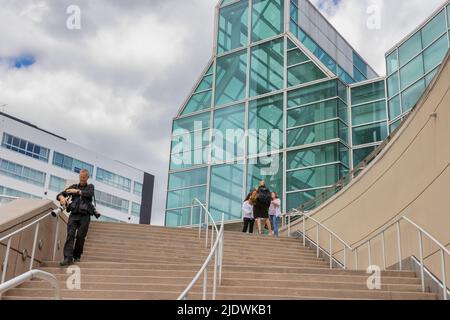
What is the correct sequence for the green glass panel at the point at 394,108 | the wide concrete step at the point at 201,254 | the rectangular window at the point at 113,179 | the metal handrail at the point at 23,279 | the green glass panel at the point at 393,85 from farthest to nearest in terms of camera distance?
the rectangular window at the point at 113,179
the green glass panel at the point at 393,85
the green glass panel at the point at 394,108
the wide concrete step at the point at 201,254
the metal handrail at the point at 23,279

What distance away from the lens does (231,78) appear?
2361 centimetres

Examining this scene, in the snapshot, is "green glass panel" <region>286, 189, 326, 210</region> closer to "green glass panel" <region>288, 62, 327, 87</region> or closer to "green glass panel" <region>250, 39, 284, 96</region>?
"green glass panel" <region>288, 62, 327, 87</region>

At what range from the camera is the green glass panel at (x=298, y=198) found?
19.3 m

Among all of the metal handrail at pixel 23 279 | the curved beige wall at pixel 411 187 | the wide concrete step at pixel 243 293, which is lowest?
the metal handrail at pixel 23 279

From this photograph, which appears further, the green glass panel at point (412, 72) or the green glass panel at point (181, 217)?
the green glass panel at point (181, 217)

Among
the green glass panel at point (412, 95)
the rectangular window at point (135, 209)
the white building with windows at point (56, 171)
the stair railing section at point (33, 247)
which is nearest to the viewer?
the stair railing section at point (33, 247)

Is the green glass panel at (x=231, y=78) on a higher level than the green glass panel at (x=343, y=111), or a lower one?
higher

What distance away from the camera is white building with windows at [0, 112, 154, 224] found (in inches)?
2060

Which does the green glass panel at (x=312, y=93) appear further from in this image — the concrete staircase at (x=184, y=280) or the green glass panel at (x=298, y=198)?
the concrete staircase at (x=184, y=280)

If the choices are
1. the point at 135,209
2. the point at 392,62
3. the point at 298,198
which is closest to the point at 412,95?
the point at 392,62

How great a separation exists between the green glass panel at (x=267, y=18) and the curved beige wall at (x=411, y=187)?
38.7 ft

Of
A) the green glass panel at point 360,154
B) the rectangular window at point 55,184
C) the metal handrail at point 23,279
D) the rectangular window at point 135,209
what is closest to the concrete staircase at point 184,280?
the metal handrail at point 23,279

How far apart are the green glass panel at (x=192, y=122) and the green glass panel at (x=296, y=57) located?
416 centimetres

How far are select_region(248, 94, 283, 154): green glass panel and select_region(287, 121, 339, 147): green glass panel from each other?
1.68ft
